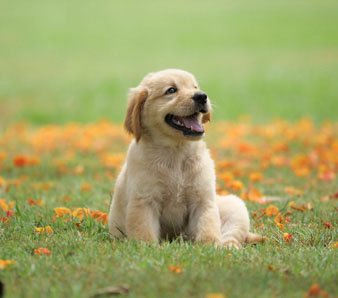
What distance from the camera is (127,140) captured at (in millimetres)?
9750

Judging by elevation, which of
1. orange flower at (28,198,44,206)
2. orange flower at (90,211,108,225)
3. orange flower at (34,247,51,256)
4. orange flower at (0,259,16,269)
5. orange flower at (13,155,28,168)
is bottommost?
orange flower at (13,155,28,168)

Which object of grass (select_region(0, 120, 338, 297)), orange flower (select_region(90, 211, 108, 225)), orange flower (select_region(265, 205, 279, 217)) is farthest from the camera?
orange flower (select_region(265, 205, 279, 217))

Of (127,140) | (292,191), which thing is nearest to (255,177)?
(292,191)

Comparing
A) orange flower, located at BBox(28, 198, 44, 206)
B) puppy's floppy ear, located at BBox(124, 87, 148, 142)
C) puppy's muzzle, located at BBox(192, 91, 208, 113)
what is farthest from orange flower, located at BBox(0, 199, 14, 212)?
puppy's muzzle, located at BBox(192, 91, 208, 113)

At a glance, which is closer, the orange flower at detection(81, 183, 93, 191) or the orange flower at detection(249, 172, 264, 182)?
the orange flower at detection(81, 183, 93, 191)

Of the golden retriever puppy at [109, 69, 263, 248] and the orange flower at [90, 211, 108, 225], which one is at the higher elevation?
the golden retriever puppy at [109, 69, 263, 248]

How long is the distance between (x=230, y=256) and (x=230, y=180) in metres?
2.85

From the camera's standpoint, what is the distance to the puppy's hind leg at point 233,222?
423 cm

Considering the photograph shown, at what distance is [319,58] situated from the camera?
18.6 m

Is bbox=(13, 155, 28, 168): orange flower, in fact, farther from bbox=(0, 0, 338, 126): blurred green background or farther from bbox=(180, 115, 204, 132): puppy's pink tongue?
bbox=(180, 115, 204, 132): puppy's pink tongue

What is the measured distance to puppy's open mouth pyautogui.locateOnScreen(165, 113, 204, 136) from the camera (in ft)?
14.0

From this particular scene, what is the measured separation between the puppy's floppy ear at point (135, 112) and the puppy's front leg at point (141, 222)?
1.84ft

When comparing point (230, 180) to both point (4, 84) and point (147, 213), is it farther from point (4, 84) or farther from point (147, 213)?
point (4, 84)

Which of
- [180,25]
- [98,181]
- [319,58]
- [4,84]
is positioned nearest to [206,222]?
[98,181]
